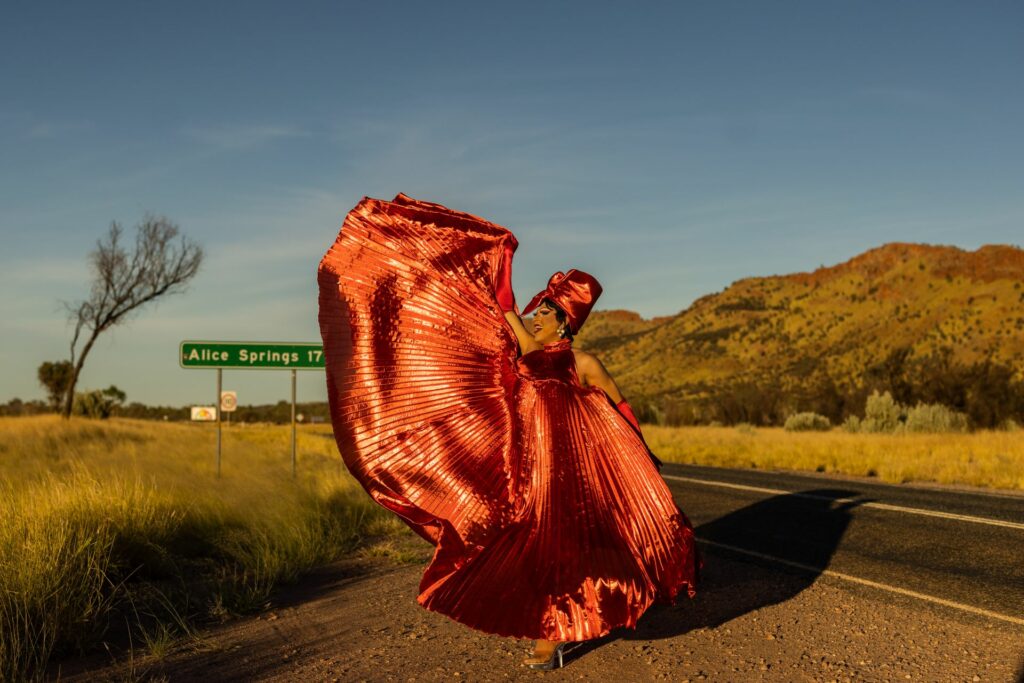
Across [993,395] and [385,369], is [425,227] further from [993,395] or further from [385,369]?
[993,395]

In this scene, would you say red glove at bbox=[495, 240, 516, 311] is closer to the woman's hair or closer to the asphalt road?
the woman's hair

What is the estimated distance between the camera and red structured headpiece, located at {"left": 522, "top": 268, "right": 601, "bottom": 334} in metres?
5.59

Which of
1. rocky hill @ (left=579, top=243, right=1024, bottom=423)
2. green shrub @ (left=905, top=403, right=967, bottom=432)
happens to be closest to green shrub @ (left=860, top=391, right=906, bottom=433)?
green shrub @ (left=905, top=403, right=967, bottom=432)

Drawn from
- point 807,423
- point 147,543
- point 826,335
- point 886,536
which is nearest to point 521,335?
point 147,543

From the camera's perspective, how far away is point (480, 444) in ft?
17.8

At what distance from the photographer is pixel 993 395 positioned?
97.8 ft

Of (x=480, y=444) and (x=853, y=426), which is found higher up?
(x=480, y=444)

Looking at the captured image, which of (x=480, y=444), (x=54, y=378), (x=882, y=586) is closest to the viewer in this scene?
(x=480, y=444)

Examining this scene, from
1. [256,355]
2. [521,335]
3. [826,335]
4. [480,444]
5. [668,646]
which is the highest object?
[826,335]

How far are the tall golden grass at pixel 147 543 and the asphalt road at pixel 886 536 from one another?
4396 mm

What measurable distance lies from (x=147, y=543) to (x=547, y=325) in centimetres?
526

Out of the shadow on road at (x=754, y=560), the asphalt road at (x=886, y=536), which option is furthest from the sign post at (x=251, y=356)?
the shadow on road at (x=754, y=560)

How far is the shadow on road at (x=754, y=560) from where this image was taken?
635 centimetres

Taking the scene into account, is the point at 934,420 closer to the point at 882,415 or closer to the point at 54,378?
the point at 882,415
